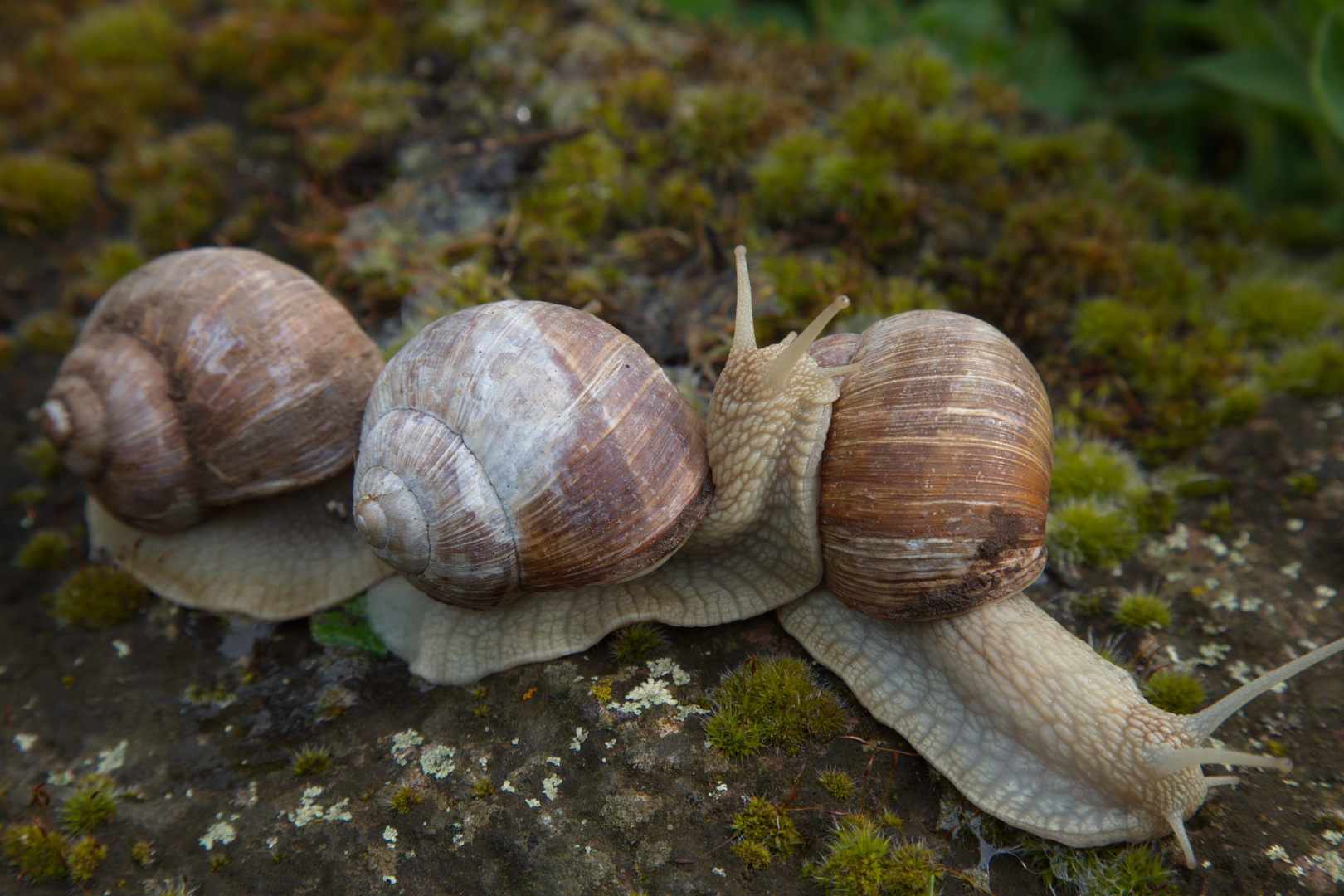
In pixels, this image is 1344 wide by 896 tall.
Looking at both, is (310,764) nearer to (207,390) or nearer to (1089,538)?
(207,390)

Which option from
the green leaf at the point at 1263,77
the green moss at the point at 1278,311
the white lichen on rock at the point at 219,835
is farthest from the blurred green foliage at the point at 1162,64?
the white lichen on rock at the point at 219,835

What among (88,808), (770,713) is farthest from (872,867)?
(88,808)

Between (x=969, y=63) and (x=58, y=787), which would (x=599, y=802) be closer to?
(x=58, y=787)

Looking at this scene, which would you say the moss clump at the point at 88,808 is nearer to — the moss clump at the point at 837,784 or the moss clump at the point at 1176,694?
the moss clump at the point at 837,784

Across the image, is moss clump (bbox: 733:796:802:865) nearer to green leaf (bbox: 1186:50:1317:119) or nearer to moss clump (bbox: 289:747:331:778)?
moss clump (bbox: 289:747:331:778)

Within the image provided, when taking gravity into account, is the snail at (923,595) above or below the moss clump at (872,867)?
above

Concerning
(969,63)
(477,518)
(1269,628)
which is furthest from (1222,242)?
(477,518)
